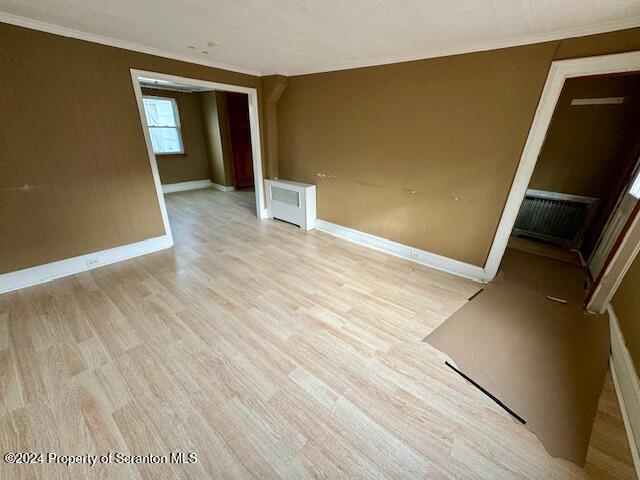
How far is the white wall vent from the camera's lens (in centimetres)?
386

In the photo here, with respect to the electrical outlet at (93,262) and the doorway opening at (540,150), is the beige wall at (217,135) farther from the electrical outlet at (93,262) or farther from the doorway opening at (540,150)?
the doorway opening at (540,150)

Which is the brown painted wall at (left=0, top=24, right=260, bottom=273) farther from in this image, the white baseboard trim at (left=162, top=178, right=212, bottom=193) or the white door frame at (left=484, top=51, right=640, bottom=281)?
the white door frame at (left=484, top=51, right=640, bottom=281)

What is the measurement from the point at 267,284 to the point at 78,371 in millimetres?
1476

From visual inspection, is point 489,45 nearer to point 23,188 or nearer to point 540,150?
point 540,150

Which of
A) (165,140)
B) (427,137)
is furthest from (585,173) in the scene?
(165,140)

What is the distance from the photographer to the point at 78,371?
159 centimetres

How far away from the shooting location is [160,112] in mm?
5543

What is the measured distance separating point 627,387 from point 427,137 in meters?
2.47

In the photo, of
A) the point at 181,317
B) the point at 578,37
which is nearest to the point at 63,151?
the point at 181,317

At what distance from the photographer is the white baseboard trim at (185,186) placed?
19.4 ft

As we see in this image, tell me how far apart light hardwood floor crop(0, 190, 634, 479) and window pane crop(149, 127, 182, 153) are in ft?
13.7

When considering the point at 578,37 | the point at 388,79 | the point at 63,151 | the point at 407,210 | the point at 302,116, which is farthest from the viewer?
the point at 302,116

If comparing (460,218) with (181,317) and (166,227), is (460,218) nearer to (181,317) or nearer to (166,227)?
(181,317)

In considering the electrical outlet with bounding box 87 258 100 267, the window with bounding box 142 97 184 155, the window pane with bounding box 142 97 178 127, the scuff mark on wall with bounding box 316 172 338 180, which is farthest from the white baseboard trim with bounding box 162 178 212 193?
the scuff mark on wall with bounding box 316 172 338 180
